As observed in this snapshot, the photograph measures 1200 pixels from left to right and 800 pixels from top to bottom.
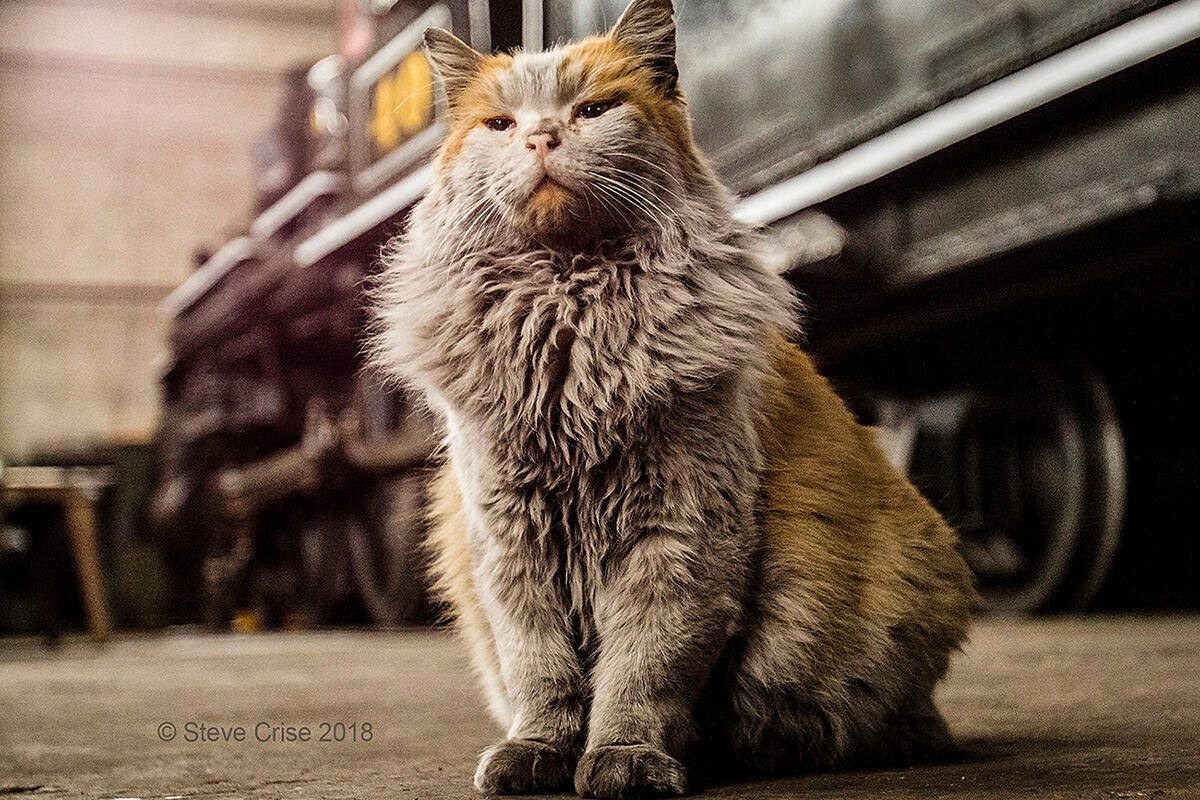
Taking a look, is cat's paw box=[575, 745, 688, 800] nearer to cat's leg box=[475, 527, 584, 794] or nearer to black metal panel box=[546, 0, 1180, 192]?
cat's leg box=[475, 527, 584, 794]

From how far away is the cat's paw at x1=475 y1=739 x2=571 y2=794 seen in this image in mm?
1224

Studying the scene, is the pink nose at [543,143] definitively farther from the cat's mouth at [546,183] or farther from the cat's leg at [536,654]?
the cat's leg at [536,654]

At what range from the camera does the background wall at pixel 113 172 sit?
1125cm

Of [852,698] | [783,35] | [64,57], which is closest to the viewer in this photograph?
[852,698]

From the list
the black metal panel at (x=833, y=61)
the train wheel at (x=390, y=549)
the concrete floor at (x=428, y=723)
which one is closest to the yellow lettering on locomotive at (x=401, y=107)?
the black metal panel at (x=833, y=61)

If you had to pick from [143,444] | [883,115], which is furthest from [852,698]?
[143,444]

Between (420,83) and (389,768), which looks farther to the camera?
(420,83)

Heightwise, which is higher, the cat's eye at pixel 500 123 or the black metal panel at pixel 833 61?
the black metal panel at pixel 833 61

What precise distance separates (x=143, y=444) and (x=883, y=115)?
8663mm

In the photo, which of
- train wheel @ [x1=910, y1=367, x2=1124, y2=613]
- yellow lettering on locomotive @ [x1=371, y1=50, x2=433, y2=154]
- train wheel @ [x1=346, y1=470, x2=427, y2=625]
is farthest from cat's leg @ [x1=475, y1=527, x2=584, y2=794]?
yellow lettering on locomotive @ [x1=371, y1=50, x2=433, y2=154]

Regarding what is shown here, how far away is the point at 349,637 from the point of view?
5184 millimetres

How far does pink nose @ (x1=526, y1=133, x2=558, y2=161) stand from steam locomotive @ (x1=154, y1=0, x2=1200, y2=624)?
1.47ft

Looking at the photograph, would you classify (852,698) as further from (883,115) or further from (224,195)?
(224,195)

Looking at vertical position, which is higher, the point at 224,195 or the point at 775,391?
the point at 224,195
